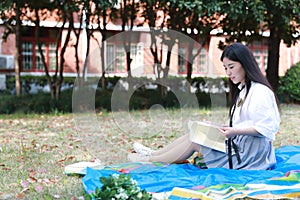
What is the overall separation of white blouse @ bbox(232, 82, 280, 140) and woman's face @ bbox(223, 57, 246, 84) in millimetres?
104

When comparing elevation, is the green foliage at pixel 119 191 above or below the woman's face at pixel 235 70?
below

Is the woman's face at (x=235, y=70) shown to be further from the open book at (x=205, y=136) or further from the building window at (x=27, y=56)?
the building window at (x=27, y=56)

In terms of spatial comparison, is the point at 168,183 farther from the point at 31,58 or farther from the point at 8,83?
the point at 31,58

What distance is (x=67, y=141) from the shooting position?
594cm

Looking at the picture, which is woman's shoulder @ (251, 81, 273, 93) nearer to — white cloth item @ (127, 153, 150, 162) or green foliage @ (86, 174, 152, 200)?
white cloth item @ (127, 153, 150, 162)

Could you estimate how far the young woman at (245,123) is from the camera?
3422 mm

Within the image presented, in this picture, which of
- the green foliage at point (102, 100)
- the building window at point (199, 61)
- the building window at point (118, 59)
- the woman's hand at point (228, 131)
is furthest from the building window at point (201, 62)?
the woman's hand at point (228, 131)

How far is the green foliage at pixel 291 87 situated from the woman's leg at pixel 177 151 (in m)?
8.94

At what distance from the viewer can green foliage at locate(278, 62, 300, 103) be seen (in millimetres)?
12172

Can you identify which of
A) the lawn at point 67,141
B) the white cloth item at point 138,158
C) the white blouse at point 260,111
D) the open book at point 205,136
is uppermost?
the white blouse at point 260,111

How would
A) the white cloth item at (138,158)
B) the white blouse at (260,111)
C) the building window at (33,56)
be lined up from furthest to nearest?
1. the building window at (33,56)
2. the white cloth item at (138,158)
3. the white blouse at (260,111)

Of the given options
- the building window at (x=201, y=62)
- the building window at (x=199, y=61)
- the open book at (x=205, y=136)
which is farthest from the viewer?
the building window at (x=201, y=62)

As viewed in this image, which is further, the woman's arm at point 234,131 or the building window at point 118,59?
the building window at point 118,59

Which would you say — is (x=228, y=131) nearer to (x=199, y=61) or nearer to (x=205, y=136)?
(x=205, y=136)
